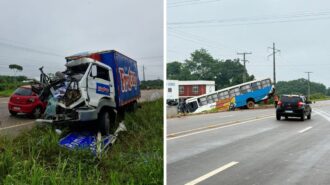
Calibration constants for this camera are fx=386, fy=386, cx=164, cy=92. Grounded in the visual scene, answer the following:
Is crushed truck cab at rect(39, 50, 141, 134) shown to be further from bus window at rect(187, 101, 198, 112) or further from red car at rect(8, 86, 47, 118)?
bus window at rect(187, 101, 198, 112)

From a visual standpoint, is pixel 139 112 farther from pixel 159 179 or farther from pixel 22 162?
pixel 22 162

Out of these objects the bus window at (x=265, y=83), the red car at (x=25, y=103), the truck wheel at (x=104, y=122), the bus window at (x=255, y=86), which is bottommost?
the truck wheel at (x=104, y=122)

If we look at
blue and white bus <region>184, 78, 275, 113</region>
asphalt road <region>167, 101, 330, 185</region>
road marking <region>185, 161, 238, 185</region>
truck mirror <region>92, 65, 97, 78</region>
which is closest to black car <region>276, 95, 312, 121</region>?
blue and white bus <region>184, 78, 275, 113</region>

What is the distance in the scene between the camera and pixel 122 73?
152cm

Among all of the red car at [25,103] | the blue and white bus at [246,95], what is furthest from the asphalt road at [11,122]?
the blue and white bus at [246,95]

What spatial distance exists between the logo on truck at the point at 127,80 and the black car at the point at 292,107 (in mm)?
9033

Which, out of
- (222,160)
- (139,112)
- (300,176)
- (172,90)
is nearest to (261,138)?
(222,160)

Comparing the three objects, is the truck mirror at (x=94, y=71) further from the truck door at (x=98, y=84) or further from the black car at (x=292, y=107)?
the black car at (x=292, y=107)

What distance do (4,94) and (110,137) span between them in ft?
1.46

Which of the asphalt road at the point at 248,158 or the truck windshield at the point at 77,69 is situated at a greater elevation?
the truck windshield at the point at 77,69

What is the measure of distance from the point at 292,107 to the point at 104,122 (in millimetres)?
9223

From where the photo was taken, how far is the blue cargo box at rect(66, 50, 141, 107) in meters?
1.50

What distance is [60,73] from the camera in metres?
1.47

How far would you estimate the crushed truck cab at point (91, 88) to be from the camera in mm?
1445
